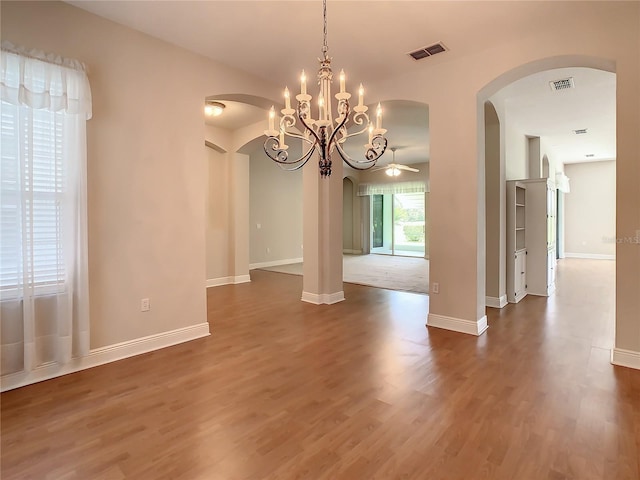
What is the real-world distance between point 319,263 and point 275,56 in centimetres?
273

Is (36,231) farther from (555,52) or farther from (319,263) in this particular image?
(555,52)

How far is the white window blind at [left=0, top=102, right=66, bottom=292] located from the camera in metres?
2.42

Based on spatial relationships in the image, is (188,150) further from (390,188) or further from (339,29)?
(390,188)

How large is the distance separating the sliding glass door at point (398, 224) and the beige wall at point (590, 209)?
176 inches

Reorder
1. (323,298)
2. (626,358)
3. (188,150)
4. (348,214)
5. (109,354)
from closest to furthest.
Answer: (626,358), (109,354), (188,150), (323,298), (348,214)

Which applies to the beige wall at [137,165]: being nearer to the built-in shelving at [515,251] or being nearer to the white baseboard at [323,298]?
the white baseboard at [323,298]

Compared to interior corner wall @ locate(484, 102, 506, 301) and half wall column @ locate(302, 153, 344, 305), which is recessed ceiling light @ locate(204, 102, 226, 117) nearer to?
half wall column @ locate(302, 153, 344, 305)

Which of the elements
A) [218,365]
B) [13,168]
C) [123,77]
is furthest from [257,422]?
[123,77]

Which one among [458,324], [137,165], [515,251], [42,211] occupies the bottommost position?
[458,324]

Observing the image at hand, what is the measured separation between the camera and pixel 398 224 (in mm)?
12297

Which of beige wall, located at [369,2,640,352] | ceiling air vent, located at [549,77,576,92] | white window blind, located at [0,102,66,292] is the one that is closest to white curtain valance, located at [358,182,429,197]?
ceiling air vent, located at [549,77,576,92]

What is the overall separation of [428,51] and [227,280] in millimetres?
5231

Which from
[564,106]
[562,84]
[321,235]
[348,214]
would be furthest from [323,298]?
[348,214]

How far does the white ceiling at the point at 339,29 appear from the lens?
2.80m
